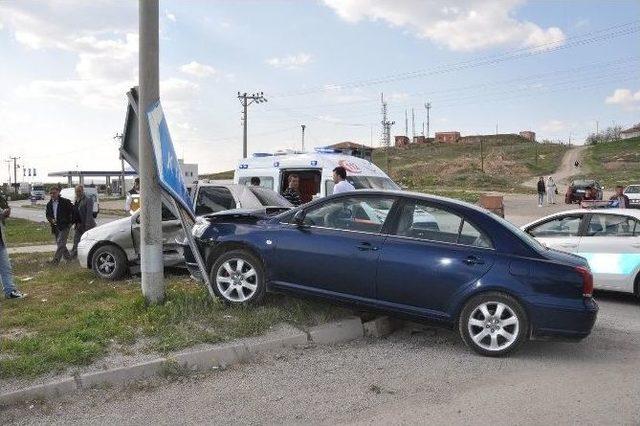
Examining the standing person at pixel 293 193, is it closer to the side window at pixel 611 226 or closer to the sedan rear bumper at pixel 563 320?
the side window at pixel 611 226

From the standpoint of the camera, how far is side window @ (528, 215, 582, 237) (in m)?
8.98

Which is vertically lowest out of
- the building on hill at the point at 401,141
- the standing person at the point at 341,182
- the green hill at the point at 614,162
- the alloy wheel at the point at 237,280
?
the alloy wheel at the point at 237,280

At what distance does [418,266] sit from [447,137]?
376 feet

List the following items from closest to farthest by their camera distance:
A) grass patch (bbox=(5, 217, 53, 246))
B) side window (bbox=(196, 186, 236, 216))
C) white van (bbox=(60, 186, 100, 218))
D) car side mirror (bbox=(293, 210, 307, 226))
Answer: car side mirror (bbox=(293, 210, 307, 226)), side window (bbox=(196, 186, 236, 216)), white van (bbox=(60, 186, 100, 218)), grass patch (bbox=(5, 217, 53, 246))

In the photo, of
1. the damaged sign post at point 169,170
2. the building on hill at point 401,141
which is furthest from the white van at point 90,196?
the building on hill at point 401,141

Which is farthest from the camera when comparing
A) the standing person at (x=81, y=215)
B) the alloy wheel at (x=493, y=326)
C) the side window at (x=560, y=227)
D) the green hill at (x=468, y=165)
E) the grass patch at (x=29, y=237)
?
the green hill at (x=468, y=165)

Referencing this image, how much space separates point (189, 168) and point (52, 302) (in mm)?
30050

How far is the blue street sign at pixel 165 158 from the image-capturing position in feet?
21.4

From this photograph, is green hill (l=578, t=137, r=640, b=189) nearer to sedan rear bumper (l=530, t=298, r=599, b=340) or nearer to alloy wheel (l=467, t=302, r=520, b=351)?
sedan rear bumper (l=530, t=298, r=599, b=340)

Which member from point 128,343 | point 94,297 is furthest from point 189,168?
point 128,343

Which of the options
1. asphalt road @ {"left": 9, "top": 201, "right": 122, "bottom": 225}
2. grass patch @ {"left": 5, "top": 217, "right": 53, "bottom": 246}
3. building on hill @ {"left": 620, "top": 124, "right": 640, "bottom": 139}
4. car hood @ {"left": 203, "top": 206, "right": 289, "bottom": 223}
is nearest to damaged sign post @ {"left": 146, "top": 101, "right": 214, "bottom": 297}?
car hood @ {"left": 203, "top": 206, "right": 289, "bottom": 223}

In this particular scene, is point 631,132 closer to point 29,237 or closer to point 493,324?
point 29,237

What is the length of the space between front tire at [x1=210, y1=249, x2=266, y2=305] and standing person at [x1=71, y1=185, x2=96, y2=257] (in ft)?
22.0

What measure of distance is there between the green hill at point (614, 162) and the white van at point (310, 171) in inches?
1707
